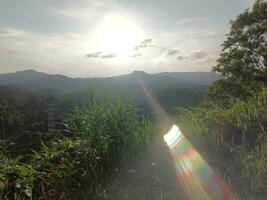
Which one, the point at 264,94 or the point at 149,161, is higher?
the point at 264,94

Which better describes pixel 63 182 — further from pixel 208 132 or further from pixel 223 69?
pixel 223 69

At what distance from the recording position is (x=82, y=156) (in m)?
3.79

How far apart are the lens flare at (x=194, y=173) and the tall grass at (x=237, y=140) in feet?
0.41

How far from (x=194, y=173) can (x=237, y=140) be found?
1.15 metres

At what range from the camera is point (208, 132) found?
15.9ft

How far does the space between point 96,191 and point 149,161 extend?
93 centimetres

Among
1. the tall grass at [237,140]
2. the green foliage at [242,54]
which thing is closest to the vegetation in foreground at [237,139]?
the tall grass at [237,140]

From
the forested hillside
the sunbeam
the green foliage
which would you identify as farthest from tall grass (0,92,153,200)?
the green foliage

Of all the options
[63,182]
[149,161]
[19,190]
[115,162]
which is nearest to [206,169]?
[149,161]

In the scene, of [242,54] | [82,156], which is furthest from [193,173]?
[242,54]

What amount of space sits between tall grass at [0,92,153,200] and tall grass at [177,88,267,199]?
0.83 m

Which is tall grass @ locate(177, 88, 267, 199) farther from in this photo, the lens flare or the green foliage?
the green foliage

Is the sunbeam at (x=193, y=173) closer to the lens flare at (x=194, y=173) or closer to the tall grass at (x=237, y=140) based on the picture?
the lens flare at (x=194, y=173)

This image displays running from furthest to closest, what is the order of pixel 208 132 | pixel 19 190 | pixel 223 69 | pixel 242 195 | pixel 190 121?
pixel 223 69
pixel 190 121
pixel 208 132
pixel 242 195
pixel 19 190
